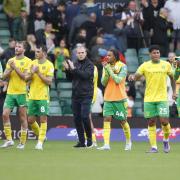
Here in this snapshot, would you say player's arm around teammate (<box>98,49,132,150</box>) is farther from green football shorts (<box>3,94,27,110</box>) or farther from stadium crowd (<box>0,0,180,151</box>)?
stadium crowd (<box>0,0,180,151</box>)

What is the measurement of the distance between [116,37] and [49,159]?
10742 mm

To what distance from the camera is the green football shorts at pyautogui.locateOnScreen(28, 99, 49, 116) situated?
20.0 metres

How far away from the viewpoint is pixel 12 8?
91.6 feet

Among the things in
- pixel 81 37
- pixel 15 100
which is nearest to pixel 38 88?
pixel 15 100

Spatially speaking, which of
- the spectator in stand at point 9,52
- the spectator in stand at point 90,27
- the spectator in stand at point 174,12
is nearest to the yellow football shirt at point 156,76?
the spectator in stand at point 9,52

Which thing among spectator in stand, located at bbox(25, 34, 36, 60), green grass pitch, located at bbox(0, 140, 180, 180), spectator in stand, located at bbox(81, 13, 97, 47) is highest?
spectator in stand, located at bbox(81, 13, 97, 47)

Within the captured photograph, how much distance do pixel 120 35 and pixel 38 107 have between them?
311 inches

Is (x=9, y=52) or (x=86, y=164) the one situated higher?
(x=9, y=52)

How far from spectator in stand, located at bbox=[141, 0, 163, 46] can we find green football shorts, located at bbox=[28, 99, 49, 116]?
8.41 metres

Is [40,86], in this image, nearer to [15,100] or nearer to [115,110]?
[15,100]

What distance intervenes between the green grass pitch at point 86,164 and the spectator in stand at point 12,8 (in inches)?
304

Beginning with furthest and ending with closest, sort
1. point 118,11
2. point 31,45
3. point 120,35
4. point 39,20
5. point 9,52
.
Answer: point 118,11 → point 39,20 → point 120,35 → point 31,45 → point 9,52

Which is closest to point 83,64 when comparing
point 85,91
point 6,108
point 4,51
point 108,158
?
point 85,91

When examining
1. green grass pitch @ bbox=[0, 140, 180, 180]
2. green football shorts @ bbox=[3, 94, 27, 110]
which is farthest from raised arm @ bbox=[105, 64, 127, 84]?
green football shorts @ bbox=[3, 94, 27, 110]
